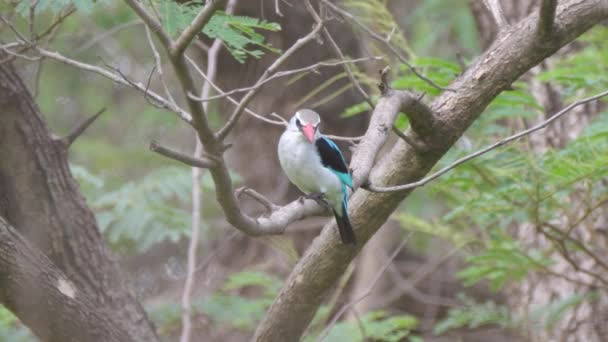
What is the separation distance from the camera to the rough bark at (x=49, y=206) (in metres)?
3.60

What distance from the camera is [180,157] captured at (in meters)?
2.18

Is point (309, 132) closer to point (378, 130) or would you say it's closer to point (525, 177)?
point (378, 130)

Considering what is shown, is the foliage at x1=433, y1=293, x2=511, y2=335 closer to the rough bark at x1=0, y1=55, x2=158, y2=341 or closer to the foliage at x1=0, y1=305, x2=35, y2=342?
the rough bark at x1=0, y1=55, x2=158, y2=341

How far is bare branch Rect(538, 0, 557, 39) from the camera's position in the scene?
2.85 meters

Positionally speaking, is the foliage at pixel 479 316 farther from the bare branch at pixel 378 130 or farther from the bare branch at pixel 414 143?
the bare branch at pixel 378 130

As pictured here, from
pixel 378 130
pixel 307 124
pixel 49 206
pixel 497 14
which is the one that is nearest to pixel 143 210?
pixel 49 206

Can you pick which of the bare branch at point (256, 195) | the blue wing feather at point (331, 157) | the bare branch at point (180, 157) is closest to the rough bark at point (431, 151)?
the blue wing feather at point (331, 157)

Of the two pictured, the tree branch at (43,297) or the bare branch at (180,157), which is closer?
the bare branch at (180,157)

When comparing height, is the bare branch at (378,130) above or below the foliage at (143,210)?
below

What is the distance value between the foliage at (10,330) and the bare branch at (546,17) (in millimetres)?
3524

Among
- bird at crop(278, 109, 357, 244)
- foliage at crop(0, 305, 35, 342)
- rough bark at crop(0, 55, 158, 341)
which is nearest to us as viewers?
bird at crop(278, 109, 357, 244)

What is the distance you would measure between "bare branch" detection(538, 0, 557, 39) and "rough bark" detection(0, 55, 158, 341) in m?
2.24

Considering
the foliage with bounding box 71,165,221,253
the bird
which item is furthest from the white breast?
the foliage with bounding box 71,165,221,253

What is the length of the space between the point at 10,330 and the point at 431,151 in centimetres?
332
